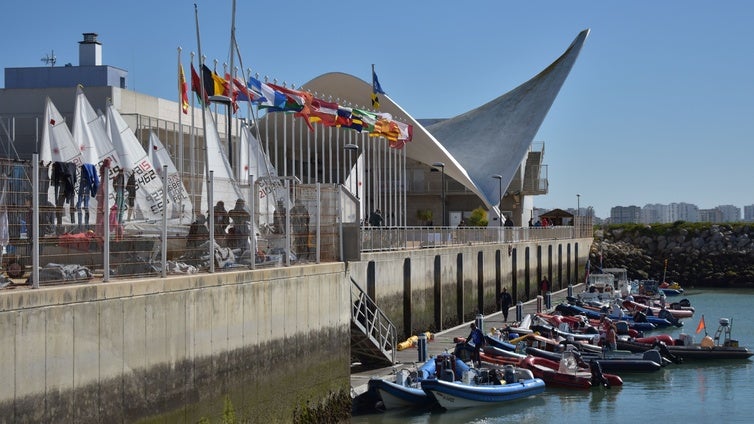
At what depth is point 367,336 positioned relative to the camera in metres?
25.5

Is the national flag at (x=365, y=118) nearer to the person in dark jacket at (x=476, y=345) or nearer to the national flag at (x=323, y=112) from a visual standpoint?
the national flag at (x=323, y=112)

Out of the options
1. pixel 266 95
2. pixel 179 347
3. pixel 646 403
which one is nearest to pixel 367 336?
pixel 646 403

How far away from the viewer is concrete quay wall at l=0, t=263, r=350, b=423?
1273 cm

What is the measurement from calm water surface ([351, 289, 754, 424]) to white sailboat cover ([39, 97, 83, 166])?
936 cm

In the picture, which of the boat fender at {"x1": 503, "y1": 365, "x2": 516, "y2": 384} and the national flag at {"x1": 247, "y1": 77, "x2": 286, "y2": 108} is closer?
the boat fender at {"x1": 503, "y1": 365, "x2": 516, "y2": 384}

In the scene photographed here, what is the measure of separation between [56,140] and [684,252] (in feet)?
234

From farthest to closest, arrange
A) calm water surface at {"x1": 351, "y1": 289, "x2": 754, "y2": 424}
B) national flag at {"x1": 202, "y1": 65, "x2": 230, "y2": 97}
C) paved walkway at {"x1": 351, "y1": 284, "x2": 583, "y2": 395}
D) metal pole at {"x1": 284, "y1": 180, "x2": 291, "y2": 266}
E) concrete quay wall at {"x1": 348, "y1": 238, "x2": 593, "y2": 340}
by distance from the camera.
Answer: concrete quay wall at {"x1": 348, "y1": 238, "x2": 593, "y2": 340}, national flag at {"x1": 202, "y1": 65, "x2": 230, "y2": 97}, calm water surface at {"x1": 351, "y1": 289, "x2": 754, "y2": 424}, paved walkway at {"x1": 351, "y1": 284, "x2": 583, "y2": 395}, metal pole at {"x1": 284, "y1": 180, "x2": 291, "y2": 266}

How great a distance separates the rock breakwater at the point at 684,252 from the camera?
269ft

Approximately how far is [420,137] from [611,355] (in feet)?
101

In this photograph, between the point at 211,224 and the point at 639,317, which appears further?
the point at 639,317

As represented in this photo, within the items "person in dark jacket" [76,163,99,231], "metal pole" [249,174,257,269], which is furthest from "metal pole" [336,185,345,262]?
"person in dark jacket" [76,163,99,231]

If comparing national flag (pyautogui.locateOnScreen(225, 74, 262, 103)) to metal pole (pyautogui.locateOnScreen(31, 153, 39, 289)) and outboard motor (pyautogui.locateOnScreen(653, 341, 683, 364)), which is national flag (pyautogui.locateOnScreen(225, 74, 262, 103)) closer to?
outboard motor (pyautogui.locateOnScreen(653, 341, 683, 364))

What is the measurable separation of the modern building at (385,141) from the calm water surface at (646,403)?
12.8 metres

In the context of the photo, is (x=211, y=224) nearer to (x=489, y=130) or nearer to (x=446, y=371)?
(x=446, y=371)
